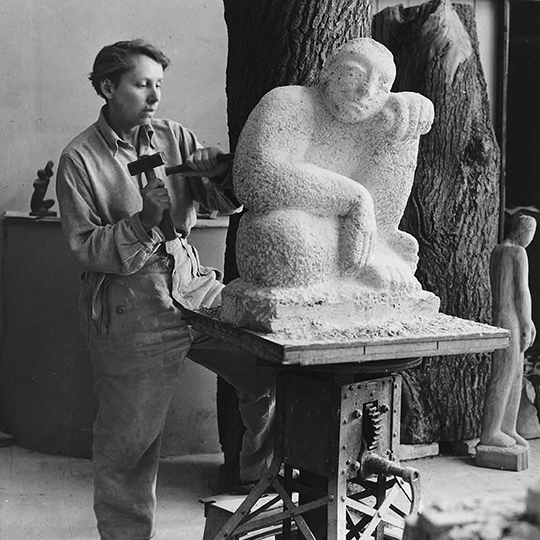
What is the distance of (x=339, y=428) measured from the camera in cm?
321

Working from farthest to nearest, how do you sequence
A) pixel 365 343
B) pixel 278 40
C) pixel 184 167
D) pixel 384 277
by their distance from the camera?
pixel 278 40 → pixel 184 167 → pixel 384 277 → pixel 365 343

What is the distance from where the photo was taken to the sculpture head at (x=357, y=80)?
329 centimetres

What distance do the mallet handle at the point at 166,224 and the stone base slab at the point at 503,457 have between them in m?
2.25

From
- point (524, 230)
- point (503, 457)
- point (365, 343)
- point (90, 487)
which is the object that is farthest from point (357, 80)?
point (503, 457)

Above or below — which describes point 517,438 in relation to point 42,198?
below

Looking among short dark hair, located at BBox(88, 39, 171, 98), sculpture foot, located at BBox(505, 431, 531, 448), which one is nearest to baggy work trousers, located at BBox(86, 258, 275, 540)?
short dark hair, located at BBox(88, 39, 171, 98)

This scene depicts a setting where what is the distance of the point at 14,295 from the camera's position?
5.12m

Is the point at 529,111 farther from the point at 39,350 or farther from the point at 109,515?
the point at 109,515

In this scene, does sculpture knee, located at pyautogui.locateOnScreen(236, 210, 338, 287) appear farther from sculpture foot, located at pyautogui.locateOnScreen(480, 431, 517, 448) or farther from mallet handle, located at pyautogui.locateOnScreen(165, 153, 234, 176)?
sculpture foot, located at pyautogui.locateOnScreen(480, 431, 517, 448)

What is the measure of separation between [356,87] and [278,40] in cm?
115

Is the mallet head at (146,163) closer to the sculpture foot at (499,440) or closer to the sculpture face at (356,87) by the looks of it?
the sculpture face at (356,87)

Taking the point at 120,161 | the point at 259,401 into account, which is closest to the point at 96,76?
the point at 120,161

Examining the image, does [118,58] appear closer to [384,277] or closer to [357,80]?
[357,80]

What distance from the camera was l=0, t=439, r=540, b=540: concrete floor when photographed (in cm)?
423
